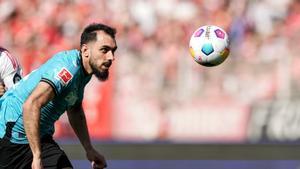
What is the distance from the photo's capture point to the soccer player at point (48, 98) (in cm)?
577

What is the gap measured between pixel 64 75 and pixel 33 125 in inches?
17.6

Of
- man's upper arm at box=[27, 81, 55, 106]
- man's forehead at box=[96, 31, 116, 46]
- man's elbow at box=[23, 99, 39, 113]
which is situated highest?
man's forehead at box=[96, 31, 116, 46]

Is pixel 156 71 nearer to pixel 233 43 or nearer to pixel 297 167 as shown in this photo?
pixel 233 43

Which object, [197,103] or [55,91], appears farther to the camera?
[197,103]

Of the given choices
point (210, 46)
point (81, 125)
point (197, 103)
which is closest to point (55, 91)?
point (81, 125)

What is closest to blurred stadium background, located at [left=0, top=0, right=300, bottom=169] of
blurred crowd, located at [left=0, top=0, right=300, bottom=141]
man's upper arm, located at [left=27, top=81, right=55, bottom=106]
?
blurred crowd, located at [left=0, top=0, right=300, bottom=141]

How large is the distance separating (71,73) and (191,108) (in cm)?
611

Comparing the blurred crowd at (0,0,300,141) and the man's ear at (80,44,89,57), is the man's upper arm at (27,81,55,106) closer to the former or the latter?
the man's ear at (80,44,89,57)

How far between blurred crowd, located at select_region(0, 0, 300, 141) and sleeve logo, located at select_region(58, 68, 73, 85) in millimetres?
5908

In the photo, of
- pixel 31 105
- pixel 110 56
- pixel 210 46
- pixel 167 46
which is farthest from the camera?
pixel 167 46

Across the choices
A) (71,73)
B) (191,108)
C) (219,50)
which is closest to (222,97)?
(191,108)

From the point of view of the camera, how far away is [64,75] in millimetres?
5926

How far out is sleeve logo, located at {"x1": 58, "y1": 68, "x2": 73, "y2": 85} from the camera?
5902mm

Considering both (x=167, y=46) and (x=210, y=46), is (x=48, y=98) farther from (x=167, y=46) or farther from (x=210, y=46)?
(x=167, y=46)
